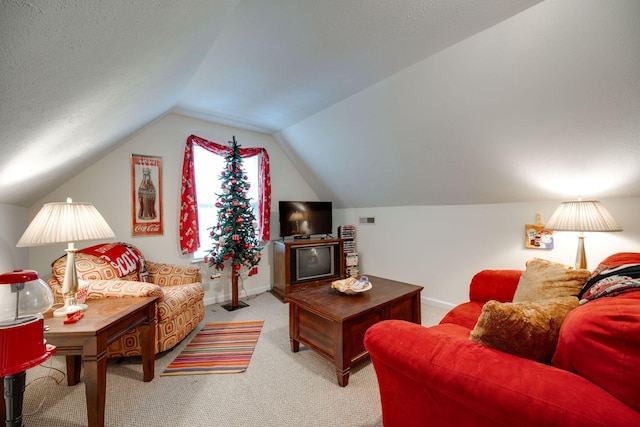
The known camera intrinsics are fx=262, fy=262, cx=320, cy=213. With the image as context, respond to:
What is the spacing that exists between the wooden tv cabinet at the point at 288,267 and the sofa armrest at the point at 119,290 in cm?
191

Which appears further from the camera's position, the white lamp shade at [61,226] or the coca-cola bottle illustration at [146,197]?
the coca-cola bottle illustration at [146,197]

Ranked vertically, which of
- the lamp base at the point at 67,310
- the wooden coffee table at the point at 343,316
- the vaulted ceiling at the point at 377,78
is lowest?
the wooden coffee table at the point at 343,316

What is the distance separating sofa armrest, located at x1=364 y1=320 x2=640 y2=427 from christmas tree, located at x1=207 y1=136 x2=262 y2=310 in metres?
2.62

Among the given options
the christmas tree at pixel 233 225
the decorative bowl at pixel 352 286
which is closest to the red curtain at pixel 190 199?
the christmas tree at pixel 233 225

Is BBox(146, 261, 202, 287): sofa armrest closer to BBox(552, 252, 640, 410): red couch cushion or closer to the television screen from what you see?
the television screen

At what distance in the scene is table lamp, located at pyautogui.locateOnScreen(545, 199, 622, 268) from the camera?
6.58ft

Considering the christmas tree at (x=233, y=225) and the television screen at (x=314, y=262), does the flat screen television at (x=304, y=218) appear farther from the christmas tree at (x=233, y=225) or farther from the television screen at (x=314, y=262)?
the christmas tree at (x=233, y=225)

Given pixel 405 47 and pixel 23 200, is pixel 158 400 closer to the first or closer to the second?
pixel 23 200

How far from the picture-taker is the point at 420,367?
0.98 meters

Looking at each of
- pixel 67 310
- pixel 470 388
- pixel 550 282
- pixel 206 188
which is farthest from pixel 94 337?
pixel 206 188

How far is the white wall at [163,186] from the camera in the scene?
9.33 ft

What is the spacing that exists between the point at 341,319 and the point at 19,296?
162 cm

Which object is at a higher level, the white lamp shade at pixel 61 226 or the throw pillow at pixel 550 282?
the white lamp shade at pixel 61 226

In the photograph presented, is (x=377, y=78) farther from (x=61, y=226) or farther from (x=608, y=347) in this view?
(x=61, y=226)
